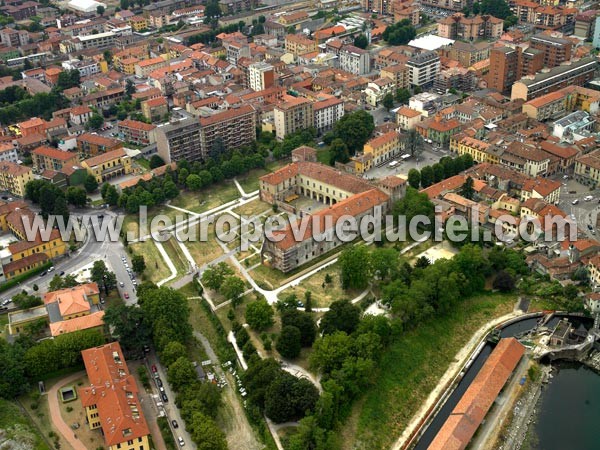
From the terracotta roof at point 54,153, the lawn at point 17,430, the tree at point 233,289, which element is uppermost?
the terracotta roof at point 54,153

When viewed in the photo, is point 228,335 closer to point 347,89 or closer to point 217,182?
point 217,182

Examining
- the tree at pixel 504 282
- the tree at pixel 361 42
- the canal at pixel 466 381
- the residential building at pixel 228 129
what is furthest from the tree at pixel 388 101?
the canal at pixel 466 381

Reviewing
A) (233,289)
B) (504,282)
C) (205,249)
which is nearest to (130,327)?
(233,289)

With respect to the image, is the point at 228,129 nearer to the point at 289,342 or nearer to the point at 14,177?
the point at 14,177

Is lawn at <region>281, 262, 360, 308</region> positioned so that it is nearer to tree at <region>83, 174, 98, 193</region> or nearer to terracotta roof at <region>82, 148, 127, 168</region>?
tree at <region>83, 174, 98, 193</region>

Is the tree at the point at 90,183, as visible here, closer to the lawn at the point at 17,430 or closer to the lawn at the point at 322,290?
the lawn at the point at 322,290

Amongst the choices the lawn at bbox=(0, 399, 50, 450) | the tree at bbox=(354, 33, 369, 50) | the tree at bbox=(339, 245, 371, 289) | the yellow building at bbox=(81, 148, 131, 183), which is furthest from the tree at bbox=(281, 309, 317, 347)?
the tree at bbox=(354, 33, 369, 50)

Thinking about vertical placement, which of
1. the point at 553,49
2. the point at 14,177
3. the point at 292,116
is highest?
the point at 553,49
